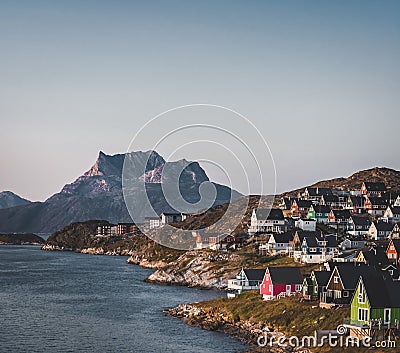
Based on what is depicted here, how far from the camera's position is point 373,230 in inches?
4995

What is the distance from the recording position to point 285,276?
8575 cm

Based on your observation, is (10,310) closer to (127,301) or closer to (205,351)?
(127,301)

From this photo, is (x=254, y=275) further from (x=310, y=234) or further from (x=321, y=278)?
(x=321, y=278)

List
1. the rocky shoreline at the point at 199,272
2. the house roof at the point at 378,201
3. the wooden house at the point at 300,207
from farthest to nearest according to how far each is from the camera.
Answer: the wooden house at the point at 300,207 < the house roof at the point at 378,201 < the rocky shoreline at the point at 199,272

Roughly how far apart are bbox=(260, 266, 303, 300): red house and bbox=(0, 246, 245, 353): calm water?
12430mm

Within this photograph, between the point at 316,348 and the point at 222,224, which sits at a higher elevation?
the point at 222,224

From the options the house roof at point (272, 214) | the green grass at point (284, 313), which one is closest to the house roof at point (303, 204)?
the house roof at point (272, 214)

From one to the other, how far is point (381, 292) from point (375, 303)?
160 cm

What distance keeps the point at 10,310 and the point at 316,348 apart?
51.2m

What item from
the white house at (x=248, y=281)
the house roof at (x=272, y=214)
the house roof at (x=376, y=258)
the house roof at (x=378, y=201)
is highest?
the house roof at (x=378, y=201)

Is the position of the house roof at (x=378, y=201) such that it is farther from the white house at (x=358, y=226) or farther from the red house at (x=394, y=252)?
the red house at (x=394, y=252)

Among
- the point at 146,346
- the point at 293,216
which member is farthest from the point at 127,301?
the point at 293,216

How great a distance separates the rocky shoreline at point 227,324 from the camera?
67344 mm

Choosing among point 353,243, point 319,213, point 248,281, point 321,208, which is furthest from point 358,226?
point 248,281
